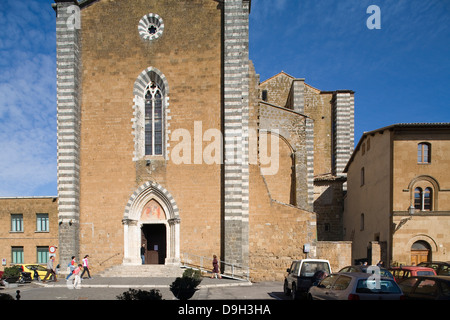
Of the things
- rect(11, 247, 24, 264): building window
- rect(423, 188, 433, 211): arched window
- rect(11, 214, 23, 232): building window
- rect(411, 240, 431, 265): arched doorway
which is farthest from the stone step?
rect(423, 188, 433, 211): arched window

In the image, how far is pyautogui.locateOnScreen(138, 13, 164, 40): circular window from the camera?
19.0m

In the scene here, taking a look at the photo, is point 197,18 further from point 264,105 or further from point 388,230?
point 388,230

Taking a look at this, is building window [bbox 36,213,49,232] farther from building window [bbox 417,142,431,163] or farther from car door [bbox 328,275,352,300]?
building window [bbox 417,142,431,163]

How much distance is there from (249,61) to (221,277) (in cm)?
1083

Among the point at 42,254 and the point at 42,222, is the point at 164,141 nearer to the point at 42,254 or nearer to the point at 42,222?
the point at 42,222

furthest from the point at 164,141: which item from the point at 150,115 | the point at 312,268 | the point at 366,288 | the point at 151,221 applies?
the point at 366,288

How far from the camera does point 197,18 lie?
18812mm

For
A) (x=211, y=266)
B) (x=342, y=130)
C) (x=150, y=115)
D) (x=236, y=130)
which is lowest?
(x=211, y=266)

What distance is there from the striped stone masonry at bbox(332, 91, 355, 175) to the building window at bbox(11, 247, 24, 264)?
2415cm

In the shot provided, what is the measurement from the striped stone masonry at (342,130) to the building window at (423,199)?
10875 mm

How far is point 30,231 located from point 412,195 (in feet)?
79.3

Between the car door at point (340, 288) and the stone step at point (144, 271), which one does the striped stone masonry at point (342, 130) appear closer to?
the stone step at point (144, 271)

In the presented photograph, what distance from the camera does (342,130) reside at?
30641 mm

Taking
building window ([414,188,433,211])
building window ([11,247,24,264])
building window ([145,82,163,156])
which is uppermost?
building window ([145,82,163,156])
